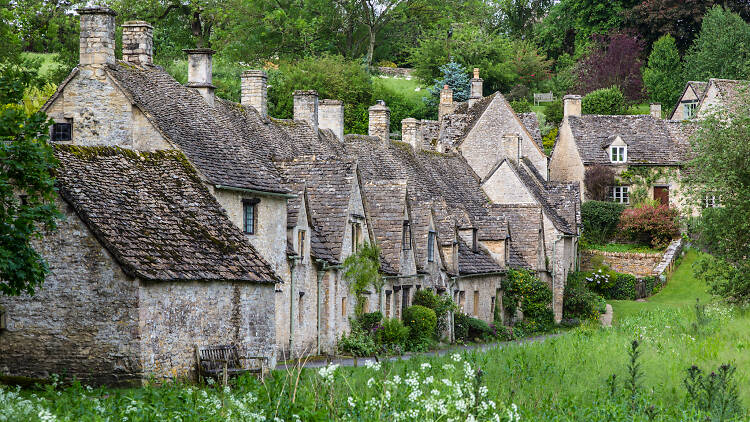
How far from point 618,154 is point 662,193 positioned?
3948mm

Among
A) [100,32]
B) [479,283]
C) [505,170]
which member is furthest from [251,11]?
[100,32]

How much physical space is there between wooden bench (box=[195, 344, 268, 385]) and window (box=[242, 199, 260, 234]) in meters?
5.44

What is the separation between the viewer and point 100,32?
33.8 m

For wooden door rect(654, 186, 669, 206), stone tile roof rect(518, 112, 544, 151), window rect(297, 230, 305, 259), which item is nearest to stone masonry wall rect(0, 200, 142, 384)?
window rect(297, 230, 305, 259)

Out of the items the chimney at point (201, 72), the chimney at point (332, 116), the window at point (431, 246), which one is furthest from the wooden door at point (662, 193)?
the chimney at point (201, 72)

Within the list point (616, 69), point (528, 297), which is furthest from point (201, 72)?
point (616, 69)

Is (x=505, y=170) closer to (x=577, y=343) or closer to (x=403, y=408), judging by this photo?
(x=577, y=343)

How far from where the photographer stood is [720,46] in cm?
9550

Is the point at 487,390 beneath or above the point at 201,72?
beneath

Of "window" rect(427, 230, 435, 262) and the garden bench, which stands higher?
the garden bench

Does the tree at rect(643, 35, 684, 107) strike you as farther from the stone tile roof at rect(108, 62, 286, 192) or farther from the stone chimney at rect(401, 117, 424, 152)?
the stone tile roof at rect(108, 62, 286, 192)

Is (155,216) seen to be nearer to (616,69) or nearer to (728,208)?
(728,208)

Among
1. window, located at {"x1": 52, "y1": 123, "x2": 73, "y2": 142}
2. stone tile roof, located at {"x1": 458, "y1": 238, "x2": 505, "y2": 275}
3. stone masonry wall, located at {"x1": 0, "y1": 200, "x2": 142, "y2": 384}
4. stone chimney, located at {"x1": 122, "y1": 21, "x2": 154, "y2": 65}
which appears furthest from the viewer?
stone tile roof, located at {"x1": 458, "y1": 238, "x2": 505, "y2": 275}

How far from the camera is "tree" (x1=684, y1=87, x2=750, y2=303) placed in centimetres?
4150
